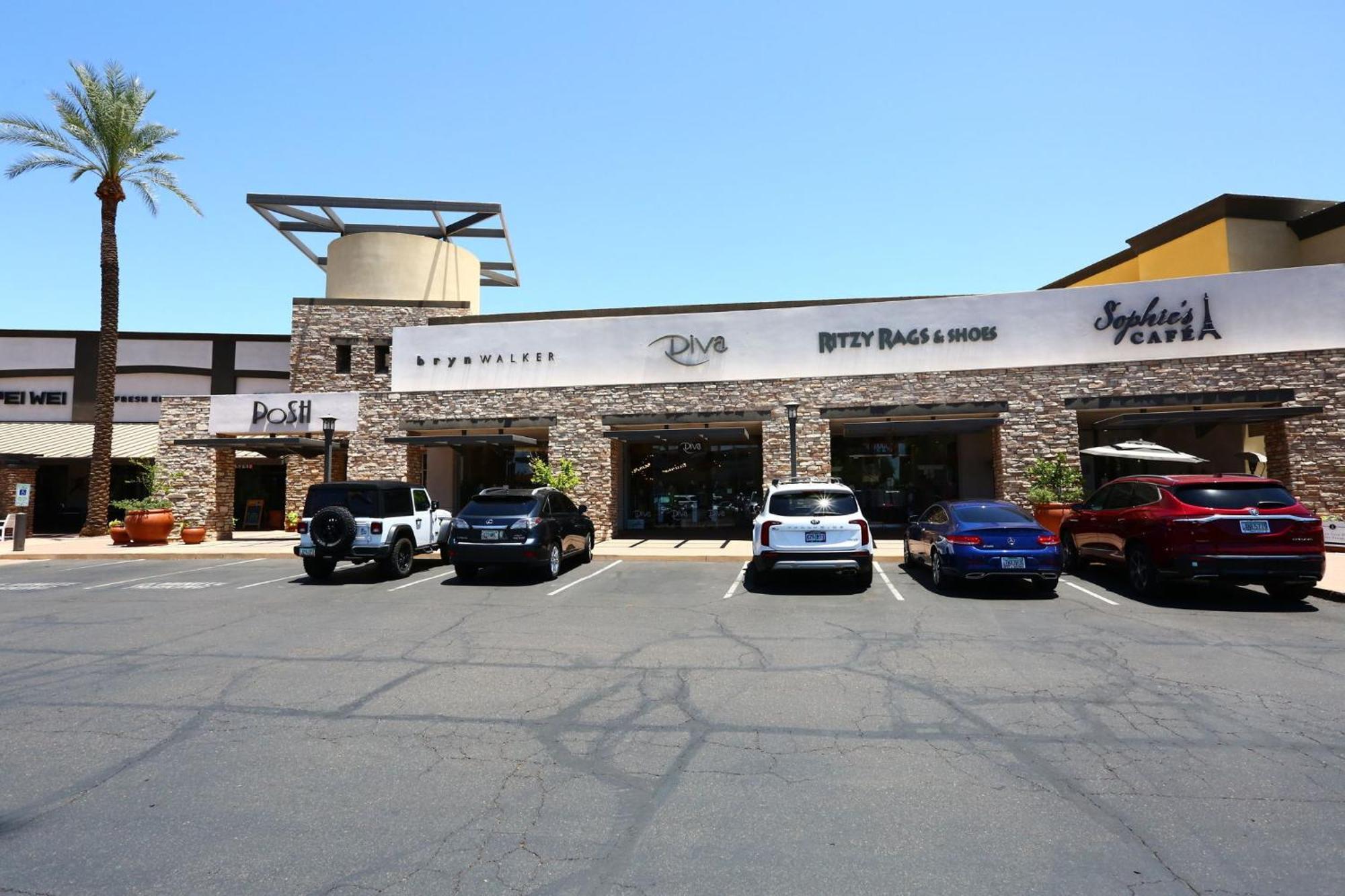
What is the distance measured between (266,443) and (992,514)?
67.4 feet

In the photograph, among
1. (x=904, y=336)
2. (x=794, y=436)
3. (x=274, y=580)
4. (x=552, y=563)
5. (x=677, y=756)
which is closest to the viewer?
(x=677, y=756)

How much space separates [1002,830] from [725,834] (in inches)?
53.2

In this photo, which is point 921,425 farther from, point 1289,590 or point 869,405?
point 1289,590

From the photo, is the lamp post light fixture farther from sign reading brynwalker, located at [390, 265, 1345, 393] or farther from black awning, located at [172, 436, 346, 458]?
black awning, located at [172, 436, 346, 458]

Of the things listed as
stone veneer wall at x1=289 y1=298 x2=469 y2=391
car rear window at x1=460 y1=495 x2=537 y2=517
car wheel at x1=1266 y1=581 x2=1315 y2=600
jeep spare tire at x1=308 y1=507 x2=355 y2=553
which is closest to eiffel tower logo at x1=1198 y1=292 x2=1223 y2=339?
car wheel at x1=1266 y1=581 x2=1315 y2=600

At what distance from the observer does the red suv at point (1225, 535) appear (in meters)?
9.30

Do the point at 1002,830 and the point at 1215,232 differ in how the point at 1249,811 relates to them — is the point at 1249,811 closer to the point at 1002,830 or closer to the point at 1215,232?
the point at 1002,830

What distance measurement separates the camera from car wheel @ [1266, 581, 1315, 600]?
9906mm

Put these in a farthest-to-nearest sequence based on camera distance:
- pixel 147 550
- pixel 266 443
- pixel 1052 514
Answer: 1. pixel 266 443
2. pixel 147 550
3. pixel 1052 514

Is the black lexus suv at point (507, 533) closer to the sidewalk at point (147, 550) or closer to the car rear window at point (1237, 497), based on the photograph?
the sidewalk at point (147, 550)

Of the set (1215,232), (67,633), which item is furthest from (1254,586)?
(1215,232)

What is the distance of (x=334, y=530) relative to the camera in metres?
12.5

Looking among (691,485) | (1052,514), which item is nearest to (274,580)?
(691,485)

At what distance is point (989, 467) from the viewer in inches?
905
